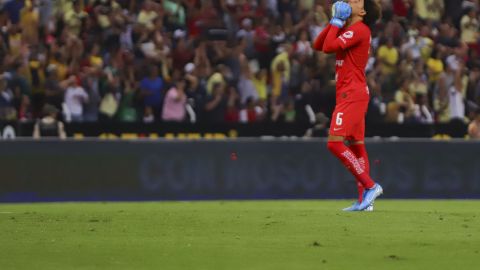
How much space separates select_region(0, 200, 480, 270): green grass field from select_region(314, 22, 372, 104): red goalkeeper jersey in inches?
51.9

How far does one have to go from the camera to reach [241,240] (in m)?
9.63

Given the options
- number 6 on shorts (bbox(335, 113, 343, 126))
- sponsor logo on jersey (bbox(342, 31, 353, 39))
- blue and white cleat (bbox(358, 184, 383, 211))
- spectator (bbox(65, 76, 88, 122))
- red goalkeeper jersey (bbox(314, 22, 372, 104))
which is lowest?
spectator (bbox(65, 76, 88, 122))

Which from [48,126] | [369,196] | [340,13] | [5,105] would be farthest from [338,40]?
[5,105]

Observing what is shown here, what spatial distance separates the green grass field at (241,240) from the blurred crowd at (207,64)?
773cm

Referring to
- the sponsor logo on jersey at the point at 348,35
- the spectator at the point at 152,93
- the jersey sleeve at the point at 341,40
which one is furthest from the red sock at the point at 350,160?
the spectator at the point at 152,93

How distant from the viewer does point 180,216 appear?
40.0ft

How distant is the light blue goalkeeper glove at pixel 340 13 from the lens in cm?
1214

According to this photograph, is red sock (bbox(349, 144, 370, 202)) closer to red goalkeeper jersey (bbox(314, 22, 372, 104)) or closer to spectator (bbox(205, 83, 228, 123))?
red goalkeeper jersey (bbox(314, 22, 372, 104))

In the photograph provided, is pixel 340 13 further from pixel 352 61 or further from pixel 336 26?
pixel 352 61

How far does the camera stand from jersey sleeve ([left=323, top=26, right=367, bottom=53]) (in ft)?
39.7

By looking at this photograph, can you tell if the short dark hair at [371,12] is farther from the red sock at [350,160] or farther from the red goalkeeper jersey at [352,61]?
the red sock at [350,160]

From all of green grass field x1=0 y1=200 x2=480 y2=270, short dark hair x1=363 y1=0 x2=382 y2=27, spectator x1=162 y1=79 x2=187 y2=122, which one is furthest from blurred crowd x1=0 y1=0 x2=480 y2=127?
short dark hair x1=363 y1=0 x2=382 y2=27

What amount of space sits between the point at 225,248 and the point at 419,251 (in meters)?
1.54

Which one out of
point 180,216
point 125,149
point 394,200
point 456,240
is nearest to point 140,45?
point 125,149
